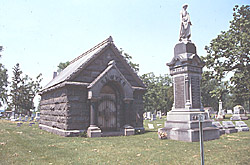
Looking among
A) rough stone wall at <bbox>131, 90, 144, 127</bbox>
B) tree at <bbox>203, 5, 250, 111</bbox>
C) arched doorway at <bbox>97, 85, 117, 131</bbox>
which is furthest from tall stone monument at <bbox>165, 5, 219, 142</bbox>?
tree at <bbox>203, 5, 250, 111</bbox>

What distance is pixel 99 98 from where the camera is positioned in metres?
13.8

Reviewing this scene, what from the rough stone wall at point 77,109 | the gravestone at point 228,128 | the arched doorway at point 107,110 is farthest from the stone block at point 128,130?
the gravestone at point 228,128

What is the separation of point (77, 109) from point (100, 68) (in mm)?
3519

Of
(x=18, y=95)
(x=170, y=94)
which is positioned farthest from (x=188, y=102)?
(x=18, y=95)

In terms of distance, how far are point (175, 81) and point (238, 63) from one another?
21.0 m

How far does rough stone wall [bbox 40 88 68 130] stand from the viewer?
45.0 feet

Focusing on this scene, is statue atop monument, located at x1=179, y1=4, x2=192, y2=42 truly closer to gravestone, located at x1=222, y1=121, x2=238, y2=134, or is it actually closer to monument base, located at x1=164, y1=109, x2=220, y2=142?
monument base, located at x1=164, y1=109, x2=220, y2=142

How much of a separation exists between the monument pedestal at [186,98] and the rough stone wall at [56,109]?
6801mm

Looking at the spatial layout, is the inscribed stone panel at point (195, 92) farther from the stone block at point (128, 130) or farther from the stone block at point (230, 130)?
the stone block at point (128, 130)

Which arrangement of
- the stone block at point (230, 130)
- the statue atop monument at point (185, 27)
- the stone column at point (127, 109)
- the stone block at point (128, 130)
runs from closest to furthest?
the statue atop monument at point (185, 27)
the stone block at point (230, 130)
the stone block at point (128, 130)
the stone column at point (127, 109)

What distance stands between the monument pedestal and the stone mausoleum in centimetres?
383

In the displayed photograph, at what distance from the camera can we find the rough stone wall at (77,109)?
43.9 ft

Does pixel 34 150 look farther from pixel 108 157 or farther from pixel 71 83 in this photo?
pixel 71 83

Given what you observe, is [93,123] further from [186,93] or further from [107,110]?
[186,93]
